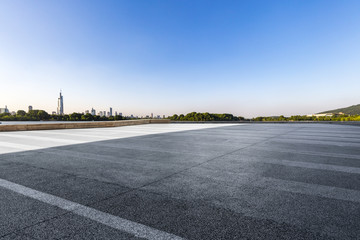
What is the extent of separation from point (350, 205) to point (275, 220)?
1291mm

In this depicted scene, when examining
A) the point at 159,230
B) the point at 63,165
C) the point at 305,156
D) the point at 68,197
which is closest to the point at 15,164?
the point at 63,165

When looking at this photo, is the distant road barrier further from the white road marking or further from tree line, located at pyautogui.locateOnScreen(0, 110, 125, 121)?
the white road marking

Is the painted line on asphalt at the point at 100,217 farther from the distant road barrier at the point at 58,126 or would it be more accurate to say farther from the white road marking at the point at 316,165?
the distant road barrier at the point at 58,126

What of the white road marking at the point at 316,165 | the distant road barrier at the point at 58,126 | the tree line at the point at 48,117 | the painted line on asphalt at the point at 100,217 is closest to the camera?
the painted line on asphalt at the point at 100,217

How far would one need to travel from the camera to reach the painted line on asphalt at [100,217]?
7.08 ft

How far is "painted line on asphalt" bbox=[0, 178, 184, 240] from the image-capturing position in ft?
7.08

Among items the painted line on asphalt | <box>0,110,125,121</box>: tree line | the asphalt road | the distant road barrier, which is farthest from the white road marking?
<box>0,110,125,121</box>: tree line

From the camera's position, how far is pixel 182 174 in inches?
168

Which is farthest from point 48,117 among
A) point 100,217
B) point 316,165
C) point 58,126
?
point 316,165

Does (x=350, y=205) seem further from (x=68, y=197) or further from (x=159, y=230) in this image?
(x=68, y=197)

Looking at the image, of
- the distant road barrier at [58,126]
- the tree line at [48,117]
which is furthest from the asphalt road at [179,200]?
the tree line at [48,117]

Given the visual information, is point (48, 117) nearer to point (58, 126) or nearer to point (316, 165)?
point (58, 126)

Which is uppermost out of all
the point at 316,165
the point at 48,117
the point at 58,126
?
the point at 48,117

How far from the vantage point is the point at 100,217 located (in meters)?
2.48
